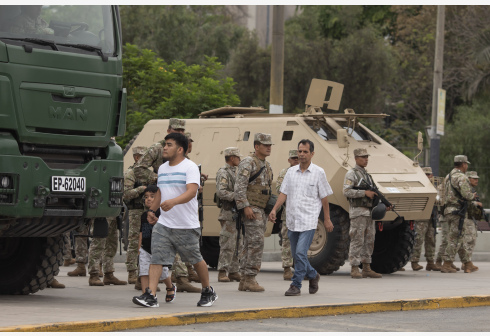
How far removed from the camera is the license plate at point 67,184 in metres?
10.6

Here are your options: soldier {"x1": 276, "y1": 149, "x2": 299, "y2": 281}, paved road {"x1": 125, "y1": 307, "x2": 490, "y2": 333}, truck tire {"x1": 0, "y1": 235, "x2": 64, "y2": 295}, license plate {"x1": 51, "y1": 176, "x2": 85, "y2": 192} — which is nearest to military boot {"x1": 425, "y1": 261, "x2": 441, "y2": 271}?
soldier {"x1": 276, "y1": 149, "x2": 299, "y2": 281}

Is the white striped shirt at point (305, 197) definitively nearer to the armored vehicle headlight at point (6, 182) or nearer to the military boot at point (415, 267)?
the armored vehicle headlight at point (6, 182)

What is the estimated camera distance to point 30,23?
423 inches

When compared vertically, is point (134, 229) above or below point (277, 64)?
below

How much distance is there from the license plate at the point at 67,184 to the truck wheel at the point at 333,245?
575 centimetres

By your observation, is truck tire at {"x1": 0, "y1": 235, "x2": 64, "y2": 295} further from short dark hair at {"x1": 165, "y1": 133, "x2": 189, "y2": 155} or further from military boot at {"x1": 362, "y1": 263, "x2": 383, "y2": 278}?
military boot at {"x1": 362, "y1": 263, "x2": 383, "y2": 278}

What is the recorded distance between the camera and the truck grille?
15906 millimetres

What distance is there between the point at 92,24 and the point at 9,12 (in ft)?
3.26

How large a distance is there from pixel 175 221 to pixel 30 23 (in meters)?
→ 2.51

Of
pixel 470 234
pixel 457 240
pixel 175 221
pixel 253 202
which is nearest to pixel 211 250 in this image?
pixel 457 240

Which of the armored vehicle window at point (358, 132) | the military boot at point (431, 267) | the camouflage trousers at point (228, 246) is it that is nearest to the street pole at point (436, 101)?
the military boot at point (431, 267)

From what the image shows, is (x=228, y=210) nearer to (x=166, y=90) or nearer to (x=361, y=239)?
(x=361, y=239)

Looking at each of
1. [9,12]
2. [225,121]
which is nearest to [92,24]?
[9,12]

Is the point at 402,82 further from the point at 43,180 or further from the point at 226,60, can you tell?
the point at 43,180
